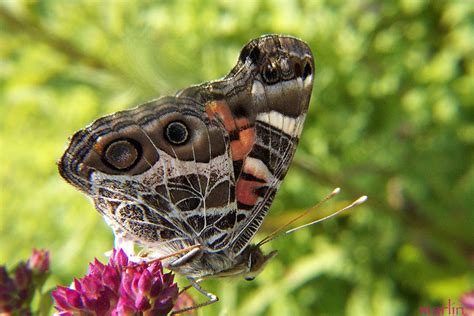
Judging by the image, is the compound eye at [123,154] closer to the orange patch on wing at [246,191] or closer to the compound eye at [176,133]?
the compound eye at [176,133]

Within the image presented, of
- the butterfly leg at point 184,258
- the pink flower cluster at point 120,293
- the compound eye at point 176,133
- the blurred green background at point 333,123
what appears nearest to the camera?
the pink flower cluster at point 120,293

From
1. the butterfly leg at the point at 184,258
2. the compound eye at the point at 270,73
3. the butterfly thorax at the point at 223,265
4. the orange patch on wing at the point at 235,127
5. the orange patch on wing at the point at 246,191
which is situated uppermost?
the compound eye at the point at 270,73

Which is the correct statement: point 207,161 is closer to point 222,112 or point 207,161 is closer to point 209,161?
point 209,161

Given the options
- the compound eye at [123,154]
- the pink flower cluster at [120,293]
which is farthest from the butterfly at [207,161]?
the pink flower cluster at [120,293]

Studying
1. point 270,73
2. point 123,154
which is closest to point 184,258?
point 123,154

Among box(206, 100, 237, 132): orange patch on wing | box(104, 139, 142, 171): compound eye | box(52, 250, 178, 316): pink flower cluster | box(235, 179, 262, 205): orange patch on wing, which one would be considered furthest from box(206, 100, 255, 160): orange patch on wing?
box(52, 250, 178, 316): pink flower cluster

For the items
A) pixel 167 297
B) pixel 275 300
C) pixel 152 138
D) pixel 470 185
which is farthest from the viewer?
pixel 470 185

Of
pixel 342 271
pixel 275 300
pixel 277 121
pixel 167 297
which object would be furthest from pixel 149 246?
pixel 342 271

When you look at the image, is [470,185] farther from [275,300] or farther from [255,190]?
[255,190]

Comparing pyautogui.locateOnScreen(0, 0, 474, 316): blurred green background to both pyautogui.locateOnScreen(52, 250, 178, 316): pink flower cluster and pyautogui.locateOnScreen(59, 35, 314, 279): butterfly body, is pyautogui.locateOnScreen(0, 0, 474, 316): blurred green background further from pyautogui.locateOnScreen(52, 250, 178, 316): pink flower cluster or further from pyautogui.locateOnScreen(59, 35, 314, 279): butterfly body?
pyautogui.locateOnScreen(52, 250, 178, 316): pink flower cluster
